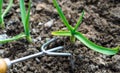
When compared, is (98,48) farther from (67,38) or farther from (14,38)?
(14,38)

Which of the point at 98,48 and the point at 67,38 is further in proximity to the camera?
the point at 67,38

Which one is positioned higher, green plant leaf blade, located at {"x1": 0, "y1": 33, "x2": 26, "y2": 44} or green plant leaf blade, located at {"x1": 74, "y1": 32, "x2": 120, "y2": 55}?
green plant leaf blade, located at {"x1": 0, "y1": 33, "x2": 26, "y2": 44}

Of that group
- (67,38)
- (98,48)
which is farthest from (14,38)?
(98,48)

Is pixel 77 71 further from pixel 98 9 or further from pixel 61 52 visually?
pixel 98 9

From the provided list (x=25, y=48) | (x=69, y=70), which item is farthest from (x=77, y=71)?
(x=25, y=48)

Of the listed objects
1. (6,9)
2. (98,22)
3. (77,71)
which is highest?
(6,9)

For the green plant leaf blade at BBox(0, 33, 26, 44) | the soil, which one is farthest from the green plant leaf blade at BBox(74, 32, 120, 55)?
the green plant leaf blade at BBox(0, 33, 26, 44)

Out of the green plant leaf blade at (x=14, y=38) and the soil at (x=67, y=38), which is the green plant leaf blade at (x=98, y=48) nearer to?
the soil at (x=67, y=38)

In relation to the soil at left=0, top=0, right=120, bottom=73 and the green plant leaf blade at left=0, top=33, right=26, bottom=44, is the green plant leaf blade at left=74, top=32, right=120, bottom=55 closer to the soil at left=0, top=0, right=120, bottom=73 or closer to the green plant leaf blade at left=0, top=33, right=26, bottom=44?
the soil at left=0, top=0, right=120, bottom=73
